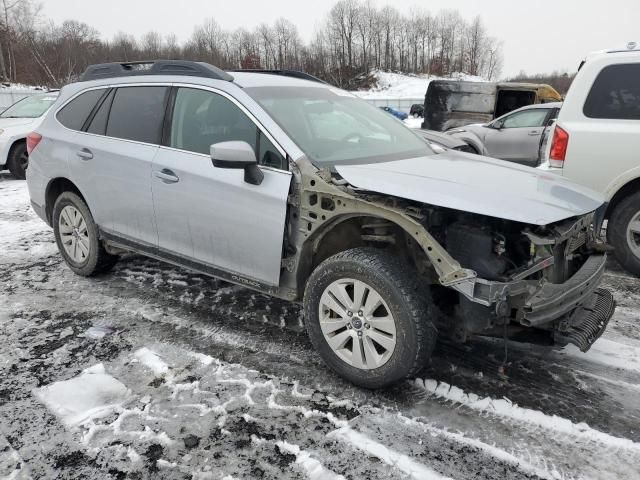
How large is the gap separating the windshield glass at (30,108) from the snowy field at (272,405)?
8.78m

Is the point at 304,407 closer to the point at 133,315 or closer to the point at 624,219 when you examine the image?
the point at 133,315

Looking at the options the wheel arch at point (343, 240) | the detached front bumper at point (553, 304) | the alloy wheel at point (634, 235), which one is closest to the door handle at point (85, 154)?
the wheel arch at point (343, 240)

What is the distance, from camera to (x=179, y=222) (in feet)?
12.2

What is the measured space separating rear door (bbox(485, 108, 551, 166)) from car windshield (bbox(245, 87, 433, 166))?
6646mm

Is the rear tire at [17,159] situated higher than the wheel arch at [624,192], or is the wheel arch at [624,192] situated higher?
the wheel arch at [624,192]

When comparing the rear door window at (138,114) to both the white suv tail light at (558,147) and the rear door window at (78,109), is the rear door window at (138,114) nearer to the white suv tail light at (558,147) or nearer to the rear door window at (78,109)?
the rear door window at (78,109)

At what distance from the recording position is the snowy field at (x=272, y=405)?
237 centimetres

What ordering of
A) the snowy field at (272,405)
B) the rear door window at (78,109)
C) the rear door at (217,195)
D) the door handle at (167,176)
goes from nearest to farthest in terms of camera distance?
the snowy field at (272,405) < the rear door at (217,195) < the door handle at (167,176) < the rear door window at (78,109)

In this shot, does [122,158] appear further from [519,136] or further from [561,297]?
[519,136]

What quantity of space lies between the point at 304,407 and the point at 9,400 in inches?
68.3

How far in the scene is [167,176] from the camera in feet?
12.1

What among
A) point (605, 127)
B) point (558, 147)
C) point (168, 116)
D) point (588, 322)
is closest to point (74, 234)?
point (168, 116)

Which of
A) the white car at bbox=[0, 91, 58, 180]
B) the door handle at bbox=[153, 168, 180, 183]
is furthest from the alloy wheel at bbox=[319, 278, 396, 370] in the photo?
the white car at bbox=[0, 91, 58, 180]

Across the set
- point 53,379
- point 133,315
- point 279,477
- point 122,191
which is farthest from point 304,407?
point 122,191
